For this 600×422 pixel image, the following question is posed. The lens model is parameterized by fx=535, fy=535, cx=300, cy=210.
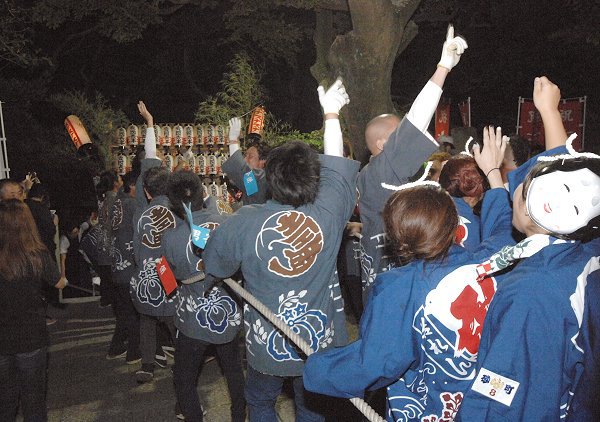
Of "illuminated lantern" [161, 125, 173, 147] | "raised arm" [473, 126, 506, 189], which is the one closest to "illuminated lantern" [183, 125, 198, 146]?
"illuminated lantern" [161, 125, 173, 147]

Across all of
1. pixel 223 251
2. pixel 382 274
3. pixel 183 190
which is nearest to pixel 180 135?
pixel 183 190

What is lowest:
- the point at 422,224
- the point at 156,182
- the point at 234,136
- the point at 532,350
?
the point at 532,350

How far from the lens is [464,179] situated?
124 inches

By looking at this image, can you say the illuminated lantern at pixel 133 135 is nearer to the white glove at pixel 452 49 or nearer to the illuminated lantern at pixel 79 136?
the illuminated lantern at pixel 79 136

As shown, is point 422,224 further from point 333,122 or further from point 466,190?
point 466,190

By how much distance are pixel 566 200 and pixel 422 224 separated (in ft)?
1.52

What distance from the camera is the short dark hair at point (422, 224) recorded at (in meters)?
1.84

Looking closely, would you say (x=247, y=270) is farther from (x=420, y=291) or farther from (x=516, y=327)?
(x=516, y=327)

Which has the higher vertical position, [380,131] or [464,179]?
[380,131]

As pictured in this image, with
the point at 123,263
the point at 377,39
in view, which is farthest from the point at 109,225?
the point at 377,39

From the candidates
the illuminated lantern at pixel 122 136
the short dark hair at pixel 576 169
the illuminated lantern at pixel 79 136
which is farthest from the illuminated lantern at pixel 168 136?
the short dark hair at pixel 576 169

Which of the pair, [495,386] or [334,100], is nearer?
[495,386]

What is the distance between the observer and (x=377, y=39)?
7453 millimetres

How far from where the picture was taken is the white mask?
5.03ft
